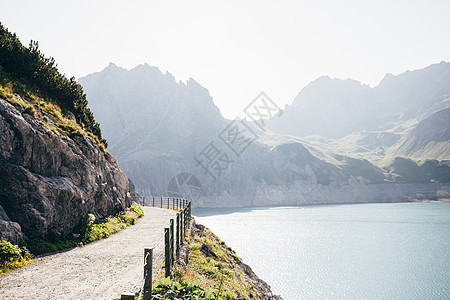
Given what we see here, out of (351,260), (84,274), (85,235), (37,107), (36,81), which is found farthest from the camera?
(351,260)

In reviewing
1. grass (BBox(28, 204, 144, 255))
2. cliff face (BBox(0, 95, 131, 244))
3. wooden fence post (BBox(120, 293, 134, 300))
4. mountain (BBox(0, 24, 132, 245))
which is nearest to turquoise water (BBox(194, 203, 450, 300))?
grass (BBox(28, 204, 144, 255))

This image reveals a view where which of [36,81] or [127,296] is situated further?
[36,81]

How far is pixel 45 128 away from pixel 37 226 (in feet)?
17.9

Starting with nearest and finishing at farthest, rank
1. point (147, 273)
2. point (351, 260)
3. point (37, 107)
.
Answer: point (147, 273), point (37, 107), point (351, 260)

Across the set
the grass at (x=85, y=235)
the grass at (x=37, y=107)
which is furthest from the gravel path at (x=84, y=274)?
the grass at (x=37, y=107)

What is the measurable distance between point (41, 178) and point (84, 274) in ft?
20.5

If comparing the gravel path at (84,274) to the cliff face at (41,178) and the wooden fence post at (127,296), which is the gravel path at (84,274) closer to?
the wooden fence post at (127,296)

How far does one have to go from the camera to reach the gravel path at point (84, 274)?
25.3ft

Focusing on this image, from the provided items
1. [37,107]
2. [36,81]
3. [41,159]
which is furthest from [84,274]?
[36,81]

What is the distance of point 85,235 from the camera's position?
1447 cm

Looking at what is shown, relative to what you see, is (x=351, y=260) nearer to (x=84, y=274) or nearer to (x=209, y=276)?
(x=209, y=276)

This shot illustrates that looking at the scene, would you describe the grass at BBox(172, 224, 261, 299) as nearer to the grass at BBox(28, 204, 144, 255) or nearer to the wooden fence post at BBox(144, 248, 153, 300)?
the wooden fence post at BBox(144, 248, 153, 300)

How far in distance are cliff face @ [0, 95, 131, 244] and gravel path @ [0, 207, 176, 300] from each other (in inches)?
67.2

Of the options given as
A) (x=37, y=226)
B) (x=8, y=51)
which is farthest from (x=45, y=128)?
(x=8, y=51)
